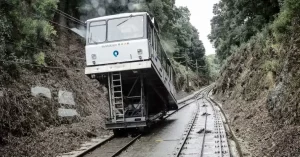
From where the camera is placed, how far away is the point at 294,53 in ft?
37.2

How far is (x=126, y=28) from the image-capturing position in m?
14.4

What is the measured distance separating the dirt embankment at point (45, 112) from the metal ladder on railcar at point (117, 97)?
4.84ft

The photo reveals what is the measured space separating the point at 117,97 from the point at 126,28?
3.01 metres

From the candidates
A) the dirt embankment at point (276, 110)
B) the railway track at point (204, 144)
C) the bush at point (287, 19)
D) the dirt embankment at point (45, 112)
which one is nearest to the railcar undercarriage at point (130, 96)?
the dirt embankment at point (45, 112)

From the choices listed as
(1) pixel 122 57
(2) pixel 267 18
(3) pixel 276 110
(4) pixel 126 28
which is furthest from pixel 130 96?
(2) pixel 267 18

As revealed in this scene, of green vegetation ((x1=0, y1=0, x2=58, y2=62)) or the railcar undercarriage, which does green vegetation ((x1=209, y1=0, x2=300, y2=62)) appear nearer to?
the railcar undercarriage

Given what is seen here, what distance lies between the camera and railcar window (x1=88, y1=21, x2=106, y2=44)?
1457cm

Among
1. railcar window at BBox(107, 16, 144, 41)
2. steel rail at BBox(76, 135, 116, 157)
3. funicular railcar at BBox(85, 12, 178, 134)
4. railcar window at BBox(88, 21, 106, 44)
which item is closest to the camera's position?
steel rail at BBox(76, 135, 116, 157)

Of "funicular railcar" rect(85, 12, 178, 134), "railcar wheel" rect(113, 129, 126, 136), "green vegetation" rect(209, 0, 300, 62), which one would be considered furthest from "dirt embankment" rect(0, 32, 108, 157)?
"green vegetation" rect(209, 0, 300, 62)

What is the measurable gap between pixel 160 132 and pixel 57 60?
25.4ft

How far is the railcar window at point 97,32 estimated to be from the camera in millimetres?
14570

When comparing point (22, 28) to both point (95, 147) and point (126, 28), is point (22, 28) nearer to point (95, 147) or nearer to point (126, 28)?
point (126, 28)

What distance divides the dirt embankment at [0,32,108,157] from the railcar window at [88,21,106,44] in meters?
3.26

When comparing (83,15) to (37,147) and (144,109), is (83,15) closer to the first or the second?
(144,109)
